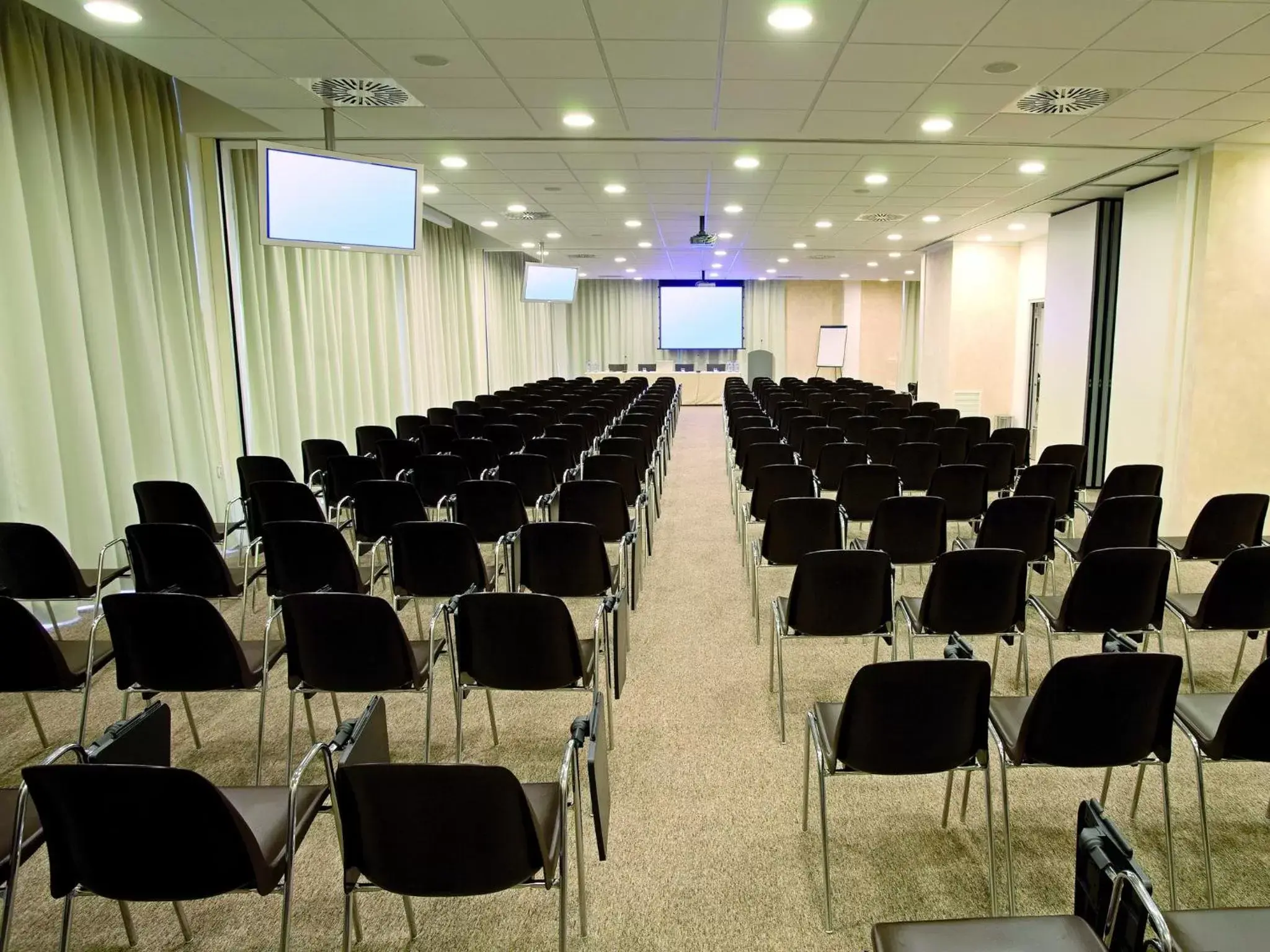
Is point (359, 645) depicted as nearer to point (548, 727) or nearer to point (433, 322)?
point (548, 727)

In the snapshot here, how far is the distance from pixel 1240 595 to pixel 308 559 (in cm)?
447

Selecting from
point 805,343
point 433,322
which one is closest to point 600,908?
point 433,322

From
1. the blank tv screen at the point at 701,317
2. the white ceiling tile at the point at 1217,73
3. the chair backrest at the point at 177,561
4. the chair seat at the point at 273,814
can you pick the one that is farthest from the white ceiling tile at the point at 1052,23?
the blank tv screen at the point at 701,317

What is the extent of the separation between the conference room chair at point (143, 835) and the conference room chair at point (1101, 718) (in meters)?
2.14

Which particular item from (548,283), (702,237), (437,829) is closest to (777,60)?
(437,829)

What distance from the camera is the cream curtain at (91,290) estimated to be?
4824mm

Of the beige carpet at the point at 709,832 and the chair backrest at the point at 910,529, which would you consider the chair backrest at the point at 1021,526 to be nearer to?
the chair backrest at the point at 910,529

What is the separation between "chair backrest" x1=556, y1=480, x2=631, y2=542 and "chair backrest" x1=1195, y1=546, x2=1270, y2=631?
3.12 meters

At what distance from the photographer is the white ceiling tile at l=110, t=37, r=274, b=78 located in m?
4.63

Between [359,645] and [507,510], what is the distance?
7.37ft

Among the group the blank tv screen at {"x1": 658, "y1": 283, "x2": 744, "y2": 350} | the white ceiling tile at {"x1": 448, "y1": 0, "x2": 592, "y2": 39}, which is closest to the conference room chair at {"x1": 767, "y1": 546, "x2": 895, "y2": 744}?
the white ceiling tile at {"x1": 448, "y1": 0, "x2": 592, "y2": 39}

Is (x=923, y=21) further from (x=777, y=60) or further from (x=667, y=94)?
(x=667, y=94)

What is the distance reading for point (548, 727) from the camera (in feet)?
12.2

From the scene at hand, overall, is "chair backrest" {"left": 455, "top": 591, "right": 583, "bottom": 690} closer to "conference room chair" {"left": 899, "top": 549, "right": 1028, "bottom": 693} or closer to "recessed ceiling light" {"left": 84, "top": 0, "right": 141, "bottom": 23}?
"conference room chair" {"left": 899, "top": 549, "right": 1028, "bottom": 693}
